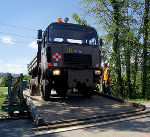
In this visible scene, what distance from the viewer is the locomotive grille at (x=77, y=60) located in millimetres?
6910

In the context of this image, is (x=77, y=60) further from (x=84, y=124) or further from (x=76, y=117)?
(x=84, y=124)

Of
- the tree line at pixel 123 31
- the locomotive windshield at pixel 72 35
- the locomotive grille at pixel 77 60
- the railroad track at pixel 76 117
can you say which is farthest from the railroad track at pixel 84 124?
the tree line at pixel 123 31

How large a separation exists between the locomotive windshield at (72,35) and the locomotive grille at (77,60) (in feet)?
2.00

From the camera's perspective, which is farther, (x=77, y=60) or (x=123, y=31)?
(x=123, y=31)

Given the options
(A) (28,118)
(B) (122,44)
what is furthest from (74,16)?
(A) (28,118)

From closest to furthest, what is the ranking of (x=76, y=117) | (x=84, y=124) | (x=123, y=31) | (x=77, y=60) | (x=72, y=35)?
(x=84, y=124)
(x=76, y=117)
(x=77, y=60)
(x=72, y=35)
(x=123, y=31)

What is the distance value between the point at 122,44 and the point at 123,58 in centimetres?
133

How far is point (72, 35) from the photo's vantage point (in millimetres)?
7281

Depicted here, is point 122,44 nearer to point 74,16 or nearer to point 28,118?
point 74,16

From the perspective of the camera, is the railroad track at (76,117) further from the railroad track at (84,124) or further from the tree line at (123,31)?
the tree line at (123,31)

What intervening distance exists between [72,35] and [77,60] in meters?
1.10

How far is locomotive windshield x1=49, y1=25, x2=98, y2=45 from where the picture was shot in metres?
6.97

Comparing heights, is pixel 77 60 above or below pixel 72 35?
below

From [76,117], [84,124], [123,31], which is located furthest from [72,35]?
[123,31]
